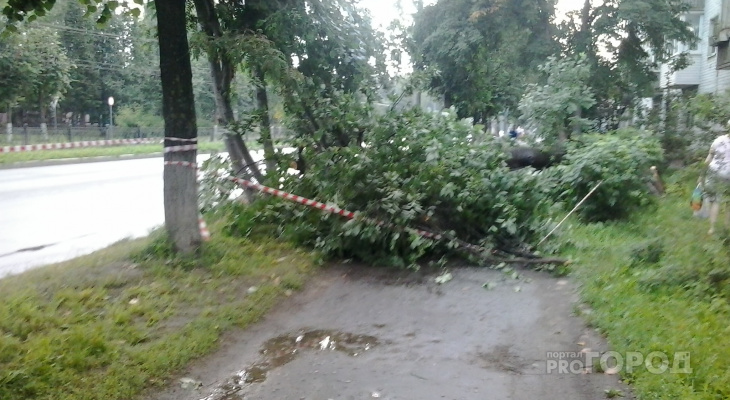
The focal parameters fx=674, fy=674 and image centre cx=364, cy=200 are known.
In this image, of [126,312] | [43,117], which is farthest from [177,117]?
[43,117]

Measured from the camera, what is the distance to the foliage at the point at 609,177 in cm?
1093

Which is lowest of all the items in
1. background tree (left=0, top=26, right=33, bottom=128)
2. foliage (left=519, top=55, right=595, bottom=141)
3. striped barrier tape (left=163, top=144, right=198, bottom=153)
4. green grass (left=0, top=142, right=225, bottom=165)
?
green grass (left=0, top=142, right=225, bottom=165)

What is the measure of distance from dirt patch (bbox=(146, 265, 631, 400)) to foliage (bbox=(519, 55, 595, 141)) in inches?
308

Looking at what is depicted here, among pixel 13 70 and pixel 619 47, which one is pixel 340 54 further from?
pixel 13 70

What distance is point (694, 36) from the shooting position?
1952 centimetres

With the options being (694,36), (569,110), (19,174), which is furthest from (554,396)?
(19,174)

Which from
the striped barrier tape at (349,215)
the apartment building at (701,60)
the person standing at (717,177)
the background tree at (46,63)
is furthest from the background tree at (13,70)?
the person standing at (717,177)

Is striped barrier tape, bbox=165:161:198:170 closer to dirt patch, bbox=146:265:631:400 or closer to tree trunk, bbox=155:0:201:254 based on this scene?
tree trunk, bbox=155:0:201:254

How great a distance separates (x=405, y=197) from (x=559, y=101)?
305 inches

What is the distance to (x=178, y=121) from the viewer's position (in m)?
7.20

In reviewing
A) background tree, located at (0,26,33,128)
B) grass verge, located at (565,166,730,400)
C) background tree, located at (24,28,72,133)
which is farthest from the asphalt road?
grass verge, located at (565,166,730,400)

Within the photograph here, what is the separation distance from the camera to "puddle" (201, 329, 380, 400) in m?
4.85

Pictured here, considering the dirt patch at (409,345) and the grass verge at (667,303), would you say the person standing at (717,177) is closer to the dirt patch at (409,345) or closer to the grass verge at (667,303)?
the grass verge at (667,303)

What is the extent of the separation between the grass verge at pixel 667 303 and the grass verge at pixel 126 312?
10.5 feet
